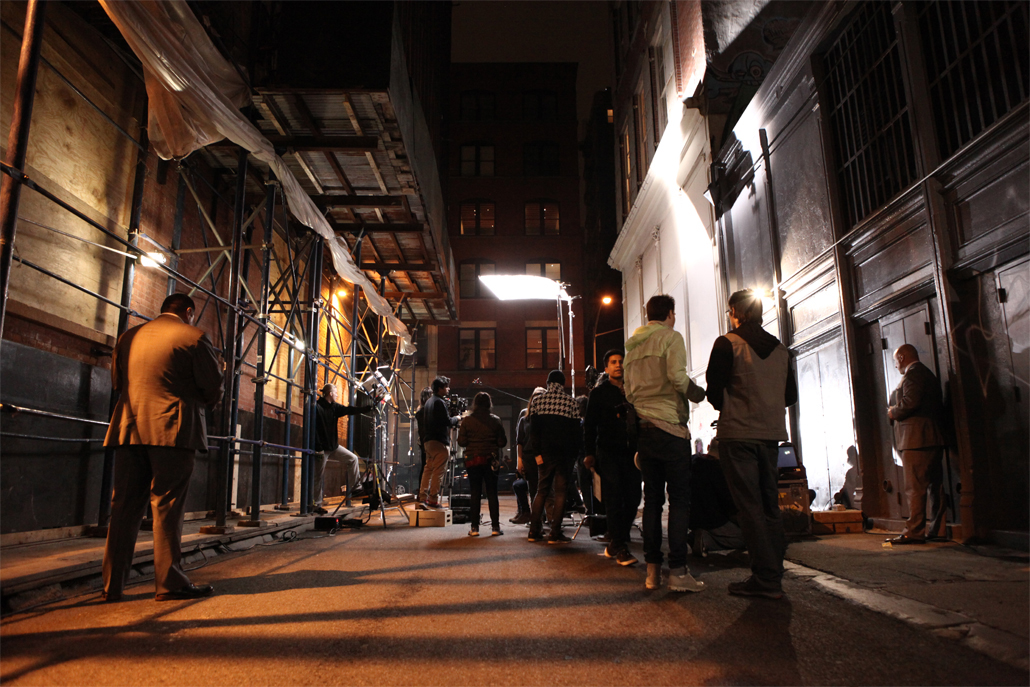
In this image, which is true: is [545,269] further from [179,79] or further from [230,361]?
[179,79]

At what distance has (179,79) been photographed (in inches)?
233

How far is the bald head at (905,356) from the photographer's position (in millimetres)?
6531

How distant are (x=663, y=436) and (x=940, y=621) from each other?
201 cm

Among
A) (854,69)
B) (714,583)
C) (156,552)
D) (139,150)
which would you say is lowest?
(714,583)

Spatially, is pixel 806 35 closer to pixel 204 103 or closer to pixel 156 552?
pixel 204 103

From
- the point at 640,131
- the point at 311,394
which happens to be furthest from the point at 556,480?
the point at 640,131

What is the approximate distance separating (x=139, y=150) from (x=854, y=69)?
9.27m

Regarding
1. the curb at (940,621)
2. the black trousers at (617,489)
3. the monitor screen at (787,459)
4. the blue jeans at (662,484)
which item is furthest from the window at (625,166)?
the curb at (940,621)

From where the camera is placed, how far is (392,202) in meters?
12.5

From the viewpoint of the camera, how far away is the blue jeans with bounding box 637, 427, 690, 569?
4711mm

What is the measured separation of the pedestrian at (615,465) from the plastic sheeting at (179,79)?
4847 millimetres

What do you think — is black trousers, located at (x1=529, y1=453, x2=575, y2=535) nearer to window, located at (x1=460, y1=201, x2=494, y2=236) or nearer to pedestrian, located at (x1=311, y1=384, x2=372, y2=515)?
pedestrian, located at (x1=311, y1=384, x2=372, y2=515)

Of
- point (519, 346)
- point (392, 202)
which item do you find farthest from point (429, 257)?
point (519, 346)

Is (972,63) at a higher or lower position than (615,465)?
Result: higher
